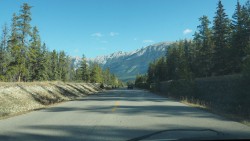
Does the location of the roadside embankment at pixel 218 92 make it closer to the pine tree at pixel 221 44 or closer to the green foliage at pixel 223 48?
the green foliage at pixel 223 48

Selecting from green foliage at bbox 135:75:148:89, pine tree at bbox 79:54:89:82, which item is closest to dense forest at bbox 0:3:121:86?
pine tree at bbox 79:54:89:82

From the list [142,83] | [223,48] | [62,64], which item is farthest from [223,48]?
[142,83]

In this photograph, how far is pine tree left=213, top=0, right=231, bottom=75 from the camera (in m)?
52.7

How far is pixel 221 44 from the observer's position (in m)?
54.8

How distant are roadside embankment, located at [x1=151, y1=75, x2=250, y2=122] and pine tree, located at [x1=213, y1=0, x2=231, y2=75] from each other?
1234 cm

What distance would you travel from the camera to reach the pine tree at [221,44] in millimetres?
52719

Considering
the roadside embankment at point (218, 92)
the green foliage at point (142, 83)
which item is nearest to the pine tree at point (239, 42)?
the roadside embankment at point (218, 92)

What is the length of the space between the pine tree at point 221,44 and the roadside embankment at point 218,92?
12.3 meters

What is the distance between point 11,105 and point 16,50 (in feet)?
94.3

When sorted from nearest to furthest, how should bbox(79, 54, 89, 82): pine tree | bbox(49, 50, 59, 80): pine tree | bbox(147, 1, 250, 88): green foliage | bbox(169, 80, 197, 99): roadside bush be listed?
bbox(169, 80, 197, 99): roadside bush, bbox(147, 1, 250, 88): green foliage, bbox(49, 50, 59, 80): pine tree, bbox(79, 54, 89, 82): pine tree

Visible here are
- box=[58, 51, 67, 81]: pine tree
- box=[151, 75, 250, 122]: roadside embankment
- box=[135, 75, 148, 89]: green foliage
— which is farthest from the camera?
box=[135, 75, 148, 89]: green foliage

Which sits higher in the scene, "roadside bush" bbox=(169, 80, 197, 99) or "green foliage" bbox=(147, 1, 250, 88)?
"green foliage" bbox=(147, 1, 250, 88)

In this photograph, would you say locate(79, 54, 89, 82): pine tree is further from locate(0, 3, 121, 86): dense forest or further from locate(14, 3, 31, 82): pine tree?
locate(14, 3, 31, 82): pine tree

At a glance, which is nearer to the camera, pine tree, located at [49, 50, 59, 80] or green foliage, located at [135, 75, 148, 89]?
pine tree, located at [49, 50, 59, 80]
